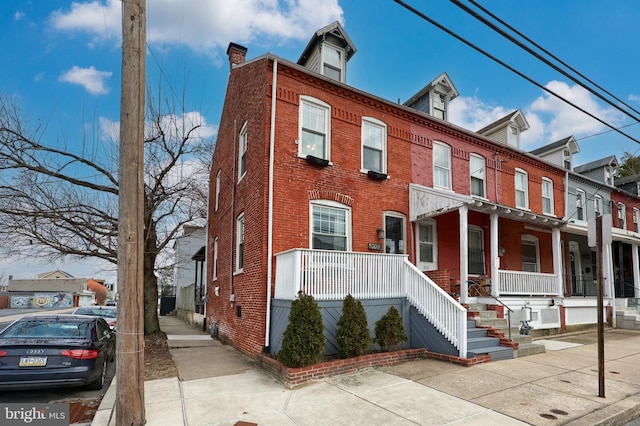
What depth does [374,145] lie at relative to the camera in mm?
12156

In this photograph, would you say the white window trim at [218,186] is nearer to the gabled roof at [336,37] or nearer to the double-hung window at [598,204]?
the gabled roof at [336,37]

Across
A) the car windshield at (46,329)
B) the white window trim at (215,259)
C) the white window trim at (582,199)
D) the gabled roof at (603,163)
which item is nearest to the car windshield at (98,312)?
the white window trim at (215,259)

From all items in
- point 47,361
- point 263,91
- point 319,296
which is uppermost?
point 263,91

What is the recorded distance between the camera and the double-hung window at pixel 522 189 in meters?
16.5

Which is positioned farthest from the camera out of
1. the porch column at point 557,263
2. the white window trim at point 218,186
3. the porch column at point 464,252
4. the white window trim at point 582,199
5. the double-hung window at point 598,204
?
the double-hung window at point 598,204

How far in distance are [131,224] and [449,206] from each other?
27.4ft

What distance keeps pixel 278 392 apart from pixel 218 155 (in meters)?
12.3

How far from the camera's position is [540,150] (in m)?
20.7

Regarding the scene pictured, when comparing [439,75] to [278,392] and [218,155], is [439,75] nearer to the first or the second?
[218,155]

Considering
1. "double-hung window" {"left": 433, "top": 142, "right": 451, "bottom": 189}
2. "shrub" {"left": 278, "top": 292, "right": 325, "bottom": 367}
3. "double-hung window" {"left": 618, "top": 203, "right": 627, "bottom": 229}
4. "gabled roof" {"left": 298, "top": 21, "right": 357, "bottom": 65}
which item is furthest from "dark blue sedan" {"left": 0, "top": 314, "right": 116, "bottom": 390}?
"double-hung window" {"left": 618, "top": 203, "right": 627, "bottom": 229}

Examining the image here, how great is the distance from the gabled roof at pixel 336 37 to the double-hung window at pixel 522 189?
8842mm

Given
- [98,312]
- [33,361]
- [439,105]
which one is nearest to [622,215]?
[439,105]

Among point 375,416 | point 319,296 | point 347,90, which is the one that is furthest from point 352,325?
point 347,90

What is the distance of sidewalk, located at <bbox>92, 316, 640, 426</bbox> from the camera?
17.7 feet
